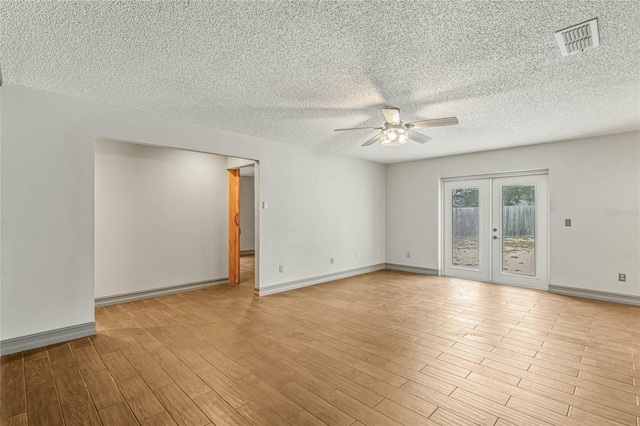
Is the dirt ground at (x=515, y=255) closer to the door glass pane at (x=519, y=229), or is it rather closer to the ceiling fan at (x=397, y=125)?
the door glass pane at (x=519, y=229)

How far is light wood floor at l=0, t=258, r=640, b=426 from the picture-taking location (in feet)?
6.79

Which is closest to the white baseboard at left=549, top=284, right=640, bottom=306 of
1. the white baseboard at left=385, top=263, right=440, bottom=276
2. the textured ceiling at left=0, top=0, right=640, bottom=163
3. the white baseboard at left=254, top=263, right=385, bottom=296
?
the white baseboard at left=385, top=263, right=440, bottom=276

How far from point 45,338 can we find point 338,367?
3.03 metres

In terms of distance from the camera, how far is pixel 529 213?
18.6ft

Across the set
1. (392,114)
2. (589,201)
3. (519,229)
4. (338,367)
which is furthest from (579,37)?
(519,229)

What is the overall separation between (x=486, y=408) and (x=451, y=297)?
3.05 m

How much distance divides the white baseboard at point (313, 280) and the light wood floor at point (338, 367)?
601 millimetres

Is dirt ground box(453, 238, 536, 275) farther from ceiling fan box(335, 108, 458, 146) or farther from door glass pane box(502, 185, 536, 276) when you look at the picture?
ceiling fan box(335, 108, 458, 146)

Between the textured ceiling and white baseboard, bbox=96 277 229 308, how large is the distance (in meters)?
2.92

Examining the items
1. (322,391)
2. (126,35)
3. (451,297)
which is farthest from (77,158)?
(451,297)

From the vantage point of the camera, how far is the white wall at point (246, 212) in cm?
1075

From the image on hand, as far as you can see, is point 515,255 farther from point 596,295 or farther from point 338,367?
point 338,367

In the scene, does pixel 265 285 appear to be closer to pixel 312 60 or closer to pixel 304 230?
pixel 304 230

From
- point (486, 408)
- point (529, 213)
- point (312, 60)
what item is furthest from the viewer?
point (529, 213)
